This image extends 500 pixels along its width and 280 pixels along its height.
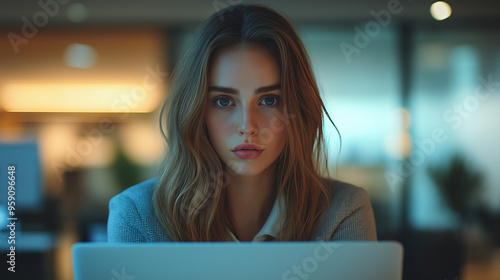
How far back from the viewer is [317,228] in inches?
58.8

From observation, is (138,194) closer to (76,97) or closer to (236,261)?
(236,261)

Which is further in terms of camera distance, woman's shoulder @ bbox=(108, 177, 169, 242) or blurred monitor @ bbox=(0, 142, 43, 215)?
blurred monitor @ bbox=(0, 142, 43, 215)

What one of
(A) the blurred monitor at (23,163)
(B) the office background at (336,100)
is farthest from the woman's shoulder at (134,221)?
(B) the office background at (336,100)

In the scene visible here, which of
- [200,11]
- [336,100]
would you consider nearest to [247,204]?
[336,100]

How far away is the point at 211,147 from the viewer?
1522 mm

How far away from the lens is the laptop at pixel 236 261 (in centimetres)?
84

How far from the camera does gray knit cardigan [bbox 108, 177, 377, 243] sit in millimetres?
1420

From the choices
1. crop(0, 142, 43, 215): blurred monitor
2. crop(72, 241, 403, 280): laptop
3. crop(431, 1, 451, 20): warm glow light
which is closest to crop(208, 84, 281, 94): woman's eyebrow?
crop(72, 241, 403, 280): laptop

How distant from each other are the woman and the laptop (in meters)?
0.56

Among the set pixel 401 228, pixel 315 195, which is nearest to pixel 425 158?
pixel 401 228

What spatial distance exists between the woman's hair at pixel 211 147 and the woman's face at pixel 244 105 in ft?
0.09

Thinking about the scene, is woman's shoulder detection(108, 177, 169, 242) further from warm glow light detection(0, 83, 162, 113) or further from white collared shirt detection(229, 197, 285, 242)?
warm glow light detection(0, 83, 162, 113)

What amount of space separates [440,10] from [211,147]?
459cm

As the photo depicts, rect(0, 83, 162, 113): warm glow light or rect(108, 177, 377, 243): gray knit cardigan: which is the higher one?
rect(0, 83, 162, 113): warm glow light
